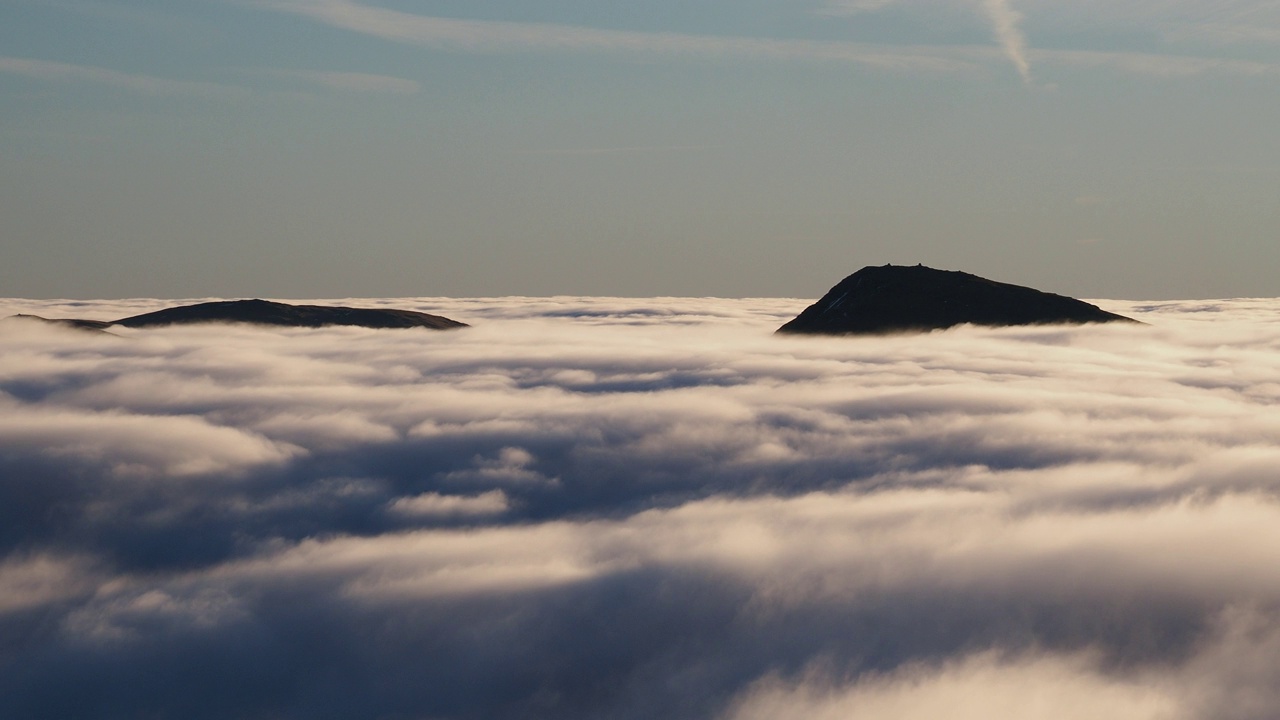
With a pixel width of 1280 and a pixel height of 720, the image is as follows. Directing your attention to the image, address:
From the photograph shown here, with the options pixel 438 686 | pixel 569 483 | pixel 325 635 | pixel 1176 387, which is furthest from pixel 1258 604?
pixel 1176 387

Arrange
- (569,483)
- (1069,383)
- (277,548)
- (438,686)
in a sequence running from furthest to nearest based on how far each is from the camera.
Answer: (1069,383), (569,483), (277,548), (438,686)

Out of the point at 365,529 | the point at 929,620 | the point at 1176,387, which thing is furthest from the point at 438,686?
the point at 1176,387

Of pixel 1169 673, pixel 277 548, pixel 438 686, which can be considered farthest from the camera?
pixel 277 548

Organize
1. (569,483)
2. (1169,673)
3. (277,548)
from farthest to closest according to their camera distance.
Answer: (569,483)
(277,548)
(1169,673)

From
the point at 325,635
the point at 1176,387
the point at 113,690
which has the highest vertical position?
the point at 1176,387

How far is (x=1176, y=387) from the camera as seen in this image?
17788cm

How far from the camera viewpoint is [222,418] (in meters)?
183

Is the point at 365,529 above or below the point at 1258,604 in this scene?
Answer: below

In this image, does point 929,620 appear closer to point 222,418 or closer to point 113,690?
point 113,690

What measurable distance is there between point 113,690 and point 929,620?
79286 mm

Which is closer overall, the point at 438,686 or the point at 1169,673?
the point at 1169,673

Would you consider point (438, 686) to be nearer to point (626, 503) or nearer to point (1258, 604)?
point (626, 503)

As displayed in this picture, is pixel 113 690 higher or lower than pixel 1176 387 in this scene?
lower

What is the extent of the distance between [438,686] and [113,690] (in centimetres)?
3520
